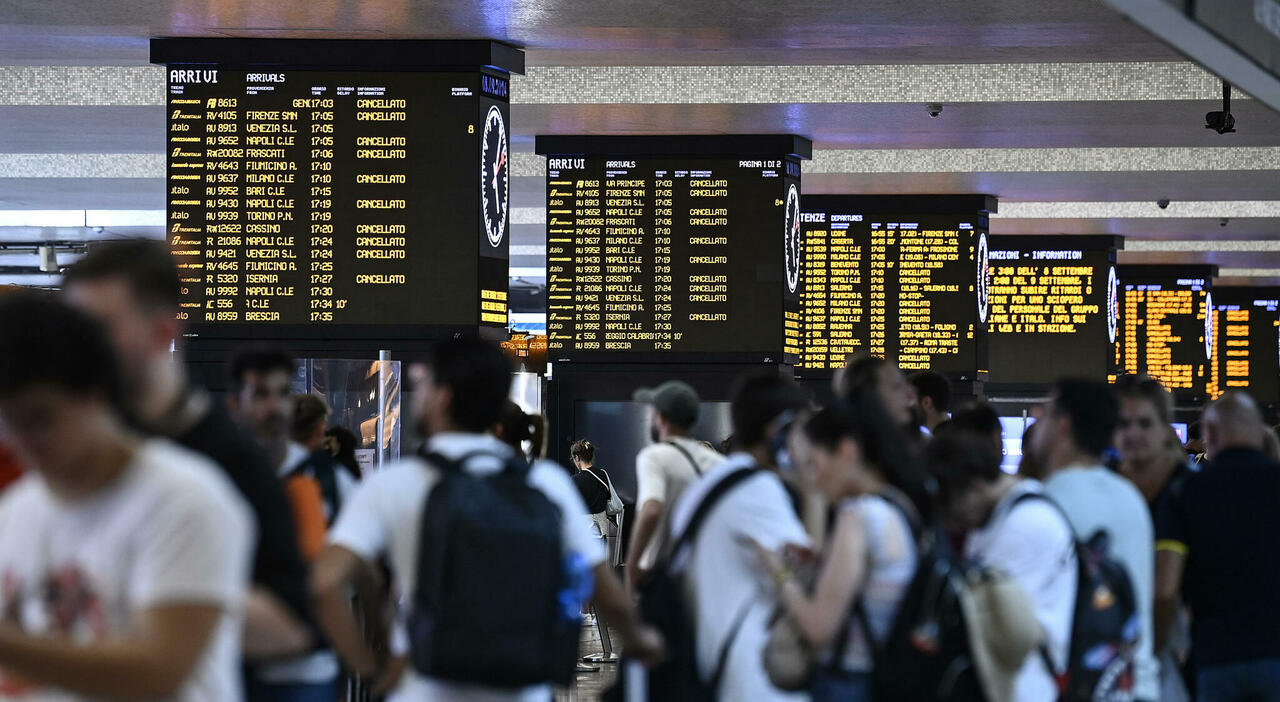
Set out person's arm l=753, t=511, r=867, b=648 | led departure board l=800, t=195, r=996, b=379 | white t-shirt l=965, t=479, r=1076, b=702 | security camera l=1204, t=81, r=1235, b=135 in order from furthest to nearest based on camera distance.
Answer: led departure board l=800, t=195, r=996, b=379, security camera l=1204, t=81, r=1235, b=135, white t-shirt l=965, t=479, r=1076, b=702, person's arm l=753, t=511, r=867, b=648

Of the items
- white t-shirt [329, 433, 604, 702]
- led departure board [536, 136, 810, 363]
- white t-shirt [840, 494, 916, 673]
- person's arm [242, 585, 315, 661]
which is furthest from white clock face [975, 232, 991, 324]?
person's arm [242, 585, 315, 661]

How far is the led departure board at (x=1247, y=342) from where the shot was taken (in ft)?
91.4

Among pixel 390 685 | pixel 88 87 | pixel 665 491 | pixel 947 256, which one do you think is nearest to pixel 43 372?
pixel 390 685

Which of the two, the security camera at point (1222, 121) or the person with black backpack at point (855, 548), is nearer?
the person with black backpack at point (855, 548)

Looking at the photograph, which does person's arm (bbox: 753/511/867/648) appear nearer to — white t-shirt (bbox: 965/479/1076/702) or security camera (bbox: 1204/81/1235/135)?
white t-shirt (bbox: 965/479/1076/702)

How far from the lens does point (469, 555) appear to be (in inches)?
142

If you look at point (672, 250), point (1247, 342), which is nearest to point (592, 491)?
point (672, 250)

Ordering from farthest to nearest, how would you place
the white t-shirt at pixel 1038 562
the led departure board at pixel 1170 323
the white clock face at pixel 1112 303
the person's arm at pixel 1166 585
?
the led departure board at pixel 1170 323 → the white clock face at pixel 1112 303 → the person's arm at pixel 1166 585 → the white t-shirt at pixel 1038 562

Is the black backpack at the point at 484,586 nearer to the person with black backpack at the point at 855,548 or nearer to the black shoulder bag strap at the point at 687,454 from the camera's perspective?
the person with black backpack at the point at 855,548

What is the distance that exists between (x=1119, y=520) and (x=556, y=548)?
172cm

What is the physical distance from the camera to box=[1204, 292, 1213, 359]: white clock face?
25750 mm

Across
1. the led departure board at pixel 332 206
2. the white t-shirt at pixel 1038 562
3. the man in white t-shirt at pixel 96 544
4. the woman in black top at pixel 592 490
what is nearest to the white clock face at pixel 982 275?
the woman in black top at pixel 592 490

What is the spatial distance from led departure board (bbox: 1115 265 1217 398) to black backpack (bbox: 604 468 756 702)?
71.5ft

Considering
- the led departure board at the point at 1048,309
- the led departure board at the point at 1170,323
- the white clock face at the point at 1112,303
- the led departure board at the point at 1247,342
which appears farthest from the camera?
the led departure board at the point at 1247,342
